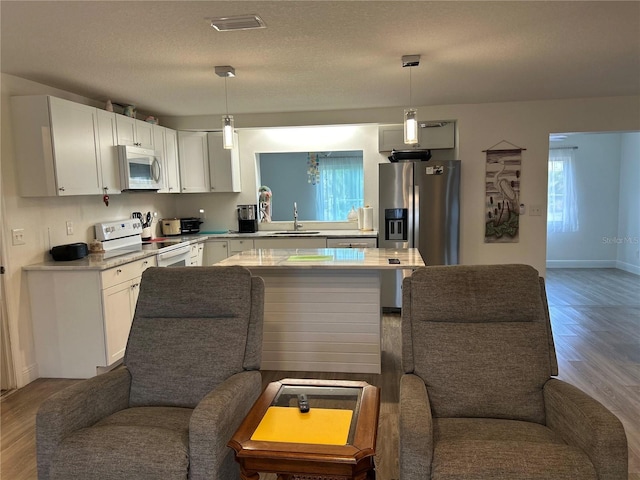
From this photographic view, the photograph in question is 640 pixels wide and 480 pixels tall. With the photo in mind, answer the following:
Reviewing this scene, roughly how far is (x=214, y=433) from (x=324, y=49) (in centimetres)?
239

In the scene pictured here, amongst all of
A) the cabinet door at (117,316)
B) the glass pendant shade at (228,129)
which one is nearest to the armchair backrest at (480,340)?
the glass pendant shade at (228,129)

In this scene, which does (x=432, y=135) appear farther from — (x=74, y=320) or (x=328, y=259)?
(x=74, y=320)

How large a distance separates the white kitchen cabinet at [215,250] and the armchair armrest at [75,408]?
3.34 m

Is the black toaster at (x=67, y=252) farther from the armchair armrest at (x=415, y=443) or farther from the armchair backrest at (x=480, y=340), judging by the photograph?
the armchair armrest at (x=415, y=443)

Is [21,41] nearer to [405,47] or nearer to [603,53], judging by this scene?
[405,47]

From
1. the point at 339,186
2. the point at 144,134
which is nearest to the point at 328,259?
the point at 144,134

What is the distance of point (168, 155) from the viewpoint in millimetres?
5168

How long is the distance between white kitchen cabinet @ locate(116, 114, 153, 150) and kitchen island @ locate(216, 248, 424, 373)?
73.3 inches

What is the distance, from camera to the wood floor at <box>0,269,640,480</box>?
7.86 ft

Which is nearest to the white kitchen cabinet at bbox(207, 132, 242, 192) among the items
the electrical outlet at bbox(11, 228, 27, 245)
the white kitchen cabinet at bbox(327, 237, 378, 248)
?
the white kitchen cabinet at bbox(327, 237, 378, 248)

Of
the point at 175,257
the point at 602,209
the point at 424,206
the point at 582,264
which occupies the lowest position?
the point at 582,264

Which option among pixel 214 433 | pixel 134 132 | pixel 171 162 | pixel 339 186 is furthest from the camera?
pixel 339 186

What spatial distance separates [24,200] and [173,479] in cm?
273

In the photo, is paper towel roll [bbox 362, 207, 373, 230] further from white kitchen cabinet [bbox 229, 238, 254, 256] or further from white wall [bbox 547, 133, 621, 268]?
white wall [bbox 547, 133, 621, 268]
